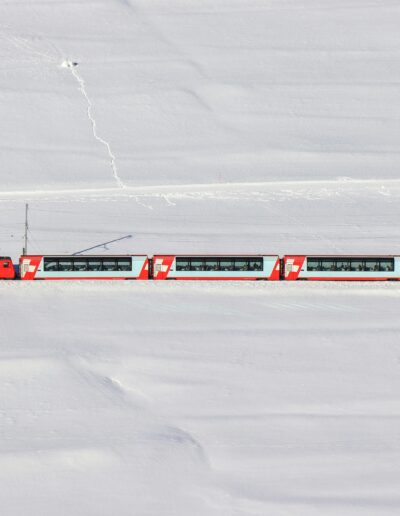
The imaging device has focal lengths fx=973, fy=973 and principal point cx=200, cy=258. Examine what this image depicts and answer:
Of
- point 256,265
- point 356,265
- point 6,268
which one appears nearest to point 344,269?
point 356,265

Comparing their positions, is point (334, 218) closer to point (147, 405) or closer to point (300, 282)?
point (300, 282)

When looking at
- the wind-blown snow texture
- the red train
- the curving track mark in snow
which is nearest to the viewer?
the wind-blown snow texture

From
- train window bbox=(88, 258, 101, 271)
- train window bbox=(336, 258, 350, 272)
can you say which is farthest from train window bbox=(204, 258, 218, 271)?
train window bbox=(336, 258, 350, 272)

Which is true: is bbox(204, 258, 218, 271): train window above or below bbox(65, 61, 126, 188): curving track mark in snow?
below

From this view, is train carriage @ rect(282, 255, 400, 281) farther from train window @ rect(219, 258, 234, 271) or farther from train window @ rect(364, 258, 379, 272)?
train window @ rect(219, 258, 234, 271)

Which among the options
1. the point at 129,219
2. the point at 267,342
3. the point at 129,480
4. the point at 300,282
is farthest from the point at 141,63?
the point at 129,480

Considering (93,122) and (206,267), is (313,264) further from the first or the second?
(93,122)
